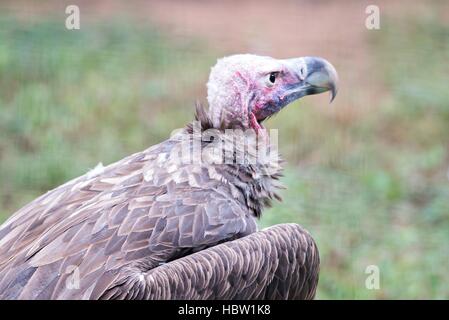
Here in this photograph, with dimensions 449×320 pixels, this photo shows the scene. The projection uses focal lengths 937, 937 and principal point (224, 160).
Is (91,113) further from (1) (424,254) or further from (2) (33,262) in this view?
(2) (33,262)

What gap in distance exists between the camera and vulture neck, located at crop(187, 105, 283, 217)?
420cm

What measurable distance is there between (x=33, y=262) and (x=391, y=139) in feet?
12.7

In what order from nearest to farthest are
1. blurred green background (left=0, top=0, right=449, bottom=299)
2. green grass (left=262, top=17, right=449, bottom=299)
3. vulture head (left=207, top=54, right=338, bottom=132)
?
1. vulture head (left=207, top=54, right=338, bottom=132)
2. green grass (left=262, top=17, right=449, bottom=299)
3. blurred green background (left=0, top=0, right=449, bottom=299)

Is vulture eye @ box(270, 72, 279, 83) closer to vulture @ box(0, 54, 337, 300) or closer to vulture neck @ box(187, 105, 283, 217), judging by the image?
vulture @ box(0, 54, 337, 300)

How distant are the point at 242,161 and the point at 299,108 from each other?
297 centimetres

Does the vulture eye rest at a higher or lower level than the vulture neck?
higher

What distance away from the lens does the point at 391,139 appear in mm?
6977

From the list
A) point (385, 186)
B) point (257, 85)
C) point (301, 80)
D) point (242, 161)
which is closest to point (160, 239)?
point (242, 161)

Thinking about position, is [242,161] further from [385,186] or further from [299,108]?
[299,108]

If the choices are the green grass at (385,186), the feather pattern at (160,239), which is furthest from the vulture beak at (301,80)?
the green grass at (385,186)

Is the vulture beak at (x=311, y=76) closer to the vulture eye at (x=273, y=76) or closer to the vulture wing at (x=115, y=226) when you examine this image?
the vulture eye at (x=273, y=76)

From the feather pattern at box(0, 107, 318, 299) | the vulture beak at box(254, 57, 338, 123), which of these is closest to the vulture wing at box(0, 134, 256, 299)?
the feather pattern at box(0, 107, 318, 299)

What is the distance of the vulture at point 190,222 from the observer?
365 centimetres

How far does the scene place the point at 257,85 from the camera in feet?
14.6
